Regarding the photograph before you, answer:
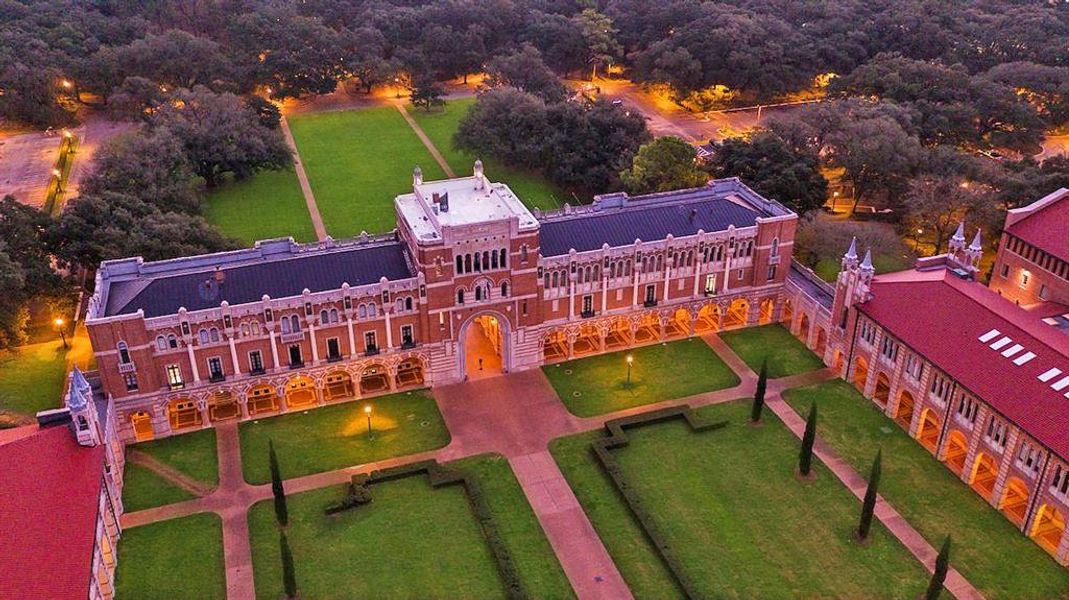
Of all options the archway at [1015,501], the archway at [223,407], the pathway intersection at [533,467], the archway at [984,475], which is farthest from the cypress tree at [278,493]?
the archway at [1015,501]

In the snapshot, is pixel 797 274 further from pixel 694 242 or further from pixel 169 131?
pixel 169 131

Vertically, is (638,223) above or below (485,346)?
above

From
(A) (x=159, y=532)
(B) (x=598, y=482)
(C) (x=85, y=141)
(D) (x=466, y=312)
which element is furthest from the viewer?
(C) (x=85, y=141)

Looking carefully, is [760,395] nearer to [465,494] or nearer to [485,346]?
[465,494]

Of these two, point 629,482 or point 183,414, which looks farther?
point 183,414

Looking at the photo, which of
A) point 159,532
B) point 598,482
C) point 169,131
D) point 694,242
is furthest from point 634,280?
point 169,131

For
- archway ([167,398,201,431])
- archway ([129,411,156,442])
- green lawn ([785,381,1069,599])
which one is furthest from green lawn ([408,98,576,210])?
archway ([129,411,156,442])

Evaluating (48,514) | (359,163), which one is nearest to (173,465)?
(48,514)

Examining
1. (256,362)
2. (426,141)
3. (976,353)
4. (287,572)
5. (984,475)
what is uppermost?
(976,353)
